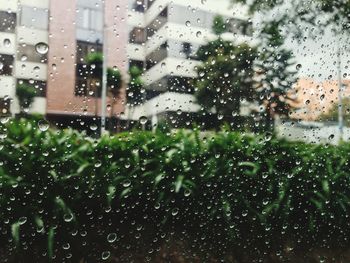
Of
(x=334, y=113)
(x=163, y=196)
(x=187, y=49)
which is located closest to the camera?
(x=187, y=49)

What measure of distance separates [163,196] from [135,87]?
2.02ft

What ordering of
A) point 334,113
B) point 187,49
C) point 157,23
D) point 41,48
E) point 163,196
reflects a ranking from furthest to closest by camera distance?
point 334,113, point 163,196, point 187,49, point 157,23, point 41,48

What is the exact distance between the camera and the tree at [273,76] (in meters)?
2.00

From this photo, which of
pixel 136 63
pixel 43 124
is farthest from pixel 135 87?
pixel 43 124

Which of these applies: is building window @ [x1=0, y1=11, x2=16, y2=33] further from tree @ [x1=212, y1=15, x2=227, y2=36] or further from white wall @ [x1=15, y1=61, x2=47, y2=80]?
tree @ [x1=212, y1=15, x2=227, y2=36]

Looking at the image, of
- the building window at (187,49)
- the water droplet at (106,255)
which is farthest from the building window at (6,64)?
the water droplet at (106,255)

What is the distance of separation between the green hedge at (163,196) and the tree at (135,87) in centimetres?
32

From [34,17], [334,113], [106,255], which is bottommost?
[106,255]

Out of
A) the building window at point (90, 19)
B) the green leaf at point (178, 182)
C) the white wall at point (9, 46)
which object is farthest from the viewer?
the green leaf at point (178, 182)

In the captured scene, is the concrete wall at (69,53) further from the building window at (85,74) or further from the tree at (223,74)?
the tree at (223,74)

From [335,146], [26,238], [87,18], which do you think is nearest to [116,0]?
[87,18]

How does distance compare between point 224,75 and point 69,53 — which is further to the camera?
point 224,75

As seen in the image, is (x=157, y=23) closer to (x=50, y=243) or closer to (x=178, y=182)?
(x=178, y=182)

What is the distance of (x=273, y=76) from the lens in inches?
80.7
